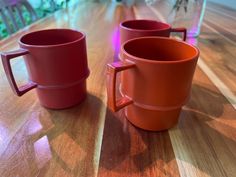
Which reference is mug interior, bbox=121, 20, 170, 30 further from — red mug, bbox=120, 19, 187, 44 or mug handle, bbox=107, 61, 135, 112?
mug handle, bbox=107, 61, 135, 112

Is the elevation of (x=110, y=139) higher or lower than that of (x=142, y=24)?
lower

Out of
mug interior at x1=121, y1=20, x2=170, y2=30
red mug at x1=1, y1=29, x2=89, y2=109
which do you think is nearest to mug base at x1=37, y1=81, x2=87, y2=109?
red mug at x1=1, y1=29, x2=89, y2=109

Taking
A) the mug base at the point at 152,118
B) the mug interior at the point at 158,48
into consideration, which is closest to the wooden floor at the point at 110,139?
the mug base at the point at 152,118

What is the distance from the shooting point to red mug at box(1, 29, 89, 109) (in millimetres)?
350

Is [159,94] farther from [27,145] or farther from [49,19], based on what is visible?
[49,19]

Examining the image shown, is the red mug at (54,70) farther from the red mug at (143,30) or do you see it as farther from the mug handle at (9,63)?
the red mug at (143,30)

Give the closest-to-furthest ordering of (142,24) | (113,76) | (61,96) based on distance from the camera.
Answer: (113,76) → (61,96) → (142,24)

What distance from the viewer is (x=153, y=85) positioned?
1.03ft

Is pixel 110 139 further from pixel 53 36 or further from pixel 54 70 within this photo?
pixel 53 36

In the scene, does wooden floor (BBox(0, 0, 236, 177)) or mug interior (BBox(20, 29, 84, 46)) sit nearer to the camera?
wooden floor (BBox(0, 0, 236, 177))

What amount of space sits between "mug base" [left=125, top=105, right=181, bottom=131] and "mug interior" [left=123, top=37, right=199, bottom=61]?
10cm

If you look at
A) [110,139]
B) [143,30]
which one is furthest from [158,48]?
[110,139]

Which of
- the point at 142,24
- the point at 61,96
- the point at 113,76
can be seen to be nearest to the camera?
the point at 113,76

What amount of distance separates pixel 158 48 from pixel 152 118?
14 cm
